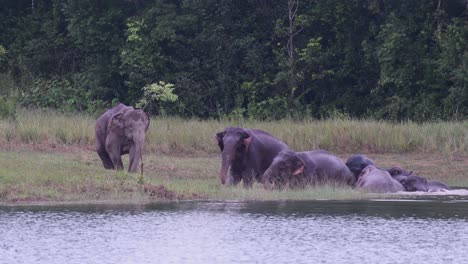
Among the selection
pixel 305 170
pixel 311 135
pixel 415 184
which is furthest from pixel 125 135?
pixel 311 135

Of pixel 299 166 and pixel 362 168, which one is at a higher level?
pixel 299 166

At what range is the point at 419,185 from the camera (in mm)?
24375

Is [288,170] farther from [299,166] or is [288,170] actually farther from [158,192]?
[158,192]

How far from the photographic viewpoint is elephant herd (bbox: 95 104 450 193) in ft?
77.6

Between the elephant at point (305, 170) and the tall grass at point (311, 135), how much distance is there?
6.72m

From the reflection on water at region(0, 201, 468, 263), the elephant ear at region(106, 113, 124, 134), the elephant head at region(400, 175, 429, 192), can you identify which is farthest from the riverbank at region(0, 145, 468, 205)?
the elephant head at region(400, 175, 429, 192)

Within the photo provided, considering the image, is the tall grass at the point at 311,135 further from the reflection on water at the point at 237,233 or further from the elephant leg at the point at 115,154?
the reflection on water at the point at 237,233

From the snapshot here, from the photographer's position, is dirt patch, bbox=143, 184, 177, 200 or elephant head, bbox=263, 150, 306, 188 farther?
elephant head, bbox=263, 150, 306, 188

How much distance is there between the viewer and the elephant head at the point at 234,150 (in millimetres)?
24234

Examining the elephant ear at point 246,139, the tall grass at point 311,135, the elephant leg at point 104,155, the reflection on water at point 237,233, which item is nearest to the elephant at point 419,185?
the reflection on water at point 237,233

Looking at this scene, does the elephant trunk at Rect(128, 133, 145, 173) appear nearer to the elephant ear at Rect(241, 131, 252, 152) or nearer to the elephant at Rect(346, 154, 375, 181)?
the elephant ear at Rect(241, 131, 252, 152)

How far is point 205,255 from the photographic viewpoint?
15.1 metres

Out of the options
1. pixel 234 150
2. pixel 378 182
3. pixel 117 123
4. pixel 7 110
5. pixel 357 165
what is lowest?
pixel 378 182

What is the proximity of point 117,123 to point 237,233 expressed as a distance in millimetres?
8661
